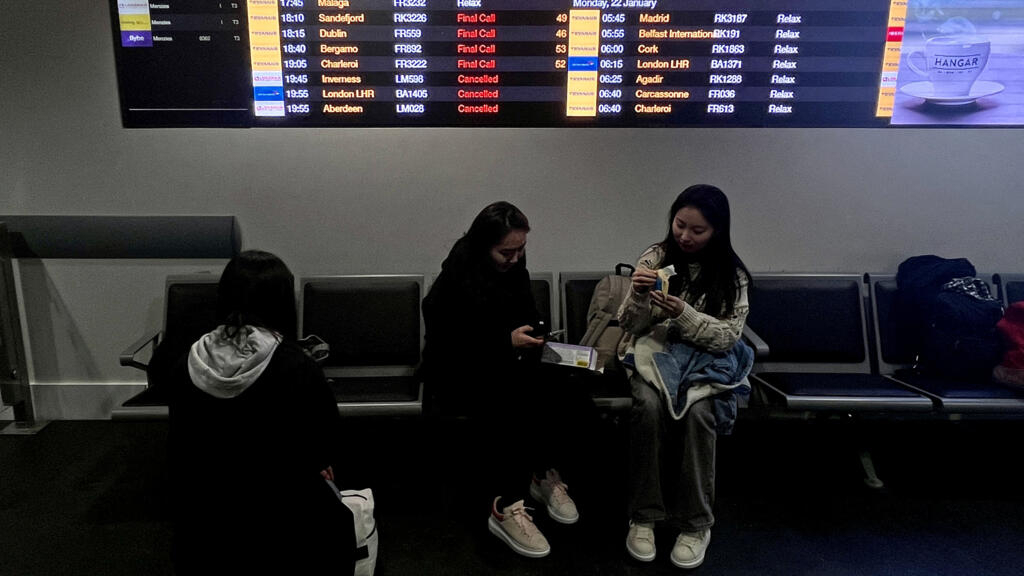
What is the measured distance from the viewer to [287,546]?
1801 millimetres

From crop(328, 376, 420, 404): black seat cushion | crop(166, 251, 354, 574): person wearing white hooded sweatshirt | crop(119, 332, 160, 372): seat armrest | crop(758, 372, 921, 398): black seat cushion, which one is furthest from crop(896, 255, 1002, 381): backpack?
crop(119, 332, 160, 372): seat armrest

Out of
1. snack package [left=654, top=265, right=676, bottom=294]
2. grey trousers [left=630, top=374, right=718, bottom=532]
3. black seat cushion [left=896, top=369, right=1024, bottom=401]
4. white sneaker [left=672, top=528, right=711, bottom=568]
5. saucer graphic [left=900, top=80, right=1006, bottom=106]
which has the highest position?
saucer graphic [left=900, top=80, right=1006, bottom=106]

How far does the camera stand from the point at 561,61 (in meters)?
3.30

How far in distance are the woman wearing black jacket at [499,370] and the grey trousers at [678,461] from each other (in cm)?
25

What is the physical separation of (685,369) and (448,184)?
1614 millimetres

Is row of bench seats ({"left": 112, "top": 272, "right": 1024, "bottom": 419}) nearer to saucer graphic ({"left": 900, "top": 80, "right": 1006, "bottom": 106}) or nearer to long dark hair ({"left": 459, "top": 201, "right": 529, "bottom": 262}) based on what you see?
long dark hair ({"left": 459, "top": 201, "right": 529, "bottom": 262})

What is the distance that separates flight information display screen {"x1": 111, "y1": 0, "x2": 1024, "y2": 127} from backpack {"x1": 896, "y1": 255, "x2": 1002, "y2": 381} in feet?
2.76

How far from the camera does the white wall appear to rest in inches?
136

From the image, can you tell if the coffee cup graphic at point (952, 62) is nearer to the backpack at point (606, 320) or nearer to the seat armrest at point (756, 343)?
the seat armrest at point (756, 343)

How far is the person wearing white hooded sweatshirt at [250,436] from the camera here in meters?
1.66

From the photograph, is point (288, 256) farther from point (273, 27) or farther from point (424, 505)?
point (424, 505)

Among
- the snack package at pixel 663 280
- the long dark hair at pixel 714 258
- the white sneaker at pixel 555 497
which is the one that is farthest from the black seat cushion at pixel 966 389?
the white sneaker at pixel 555 497

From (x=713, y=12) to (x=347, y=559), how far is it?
2.92 metres

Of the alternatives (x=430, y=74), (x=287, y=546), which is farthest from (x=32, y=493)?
(x=430, y=74)
